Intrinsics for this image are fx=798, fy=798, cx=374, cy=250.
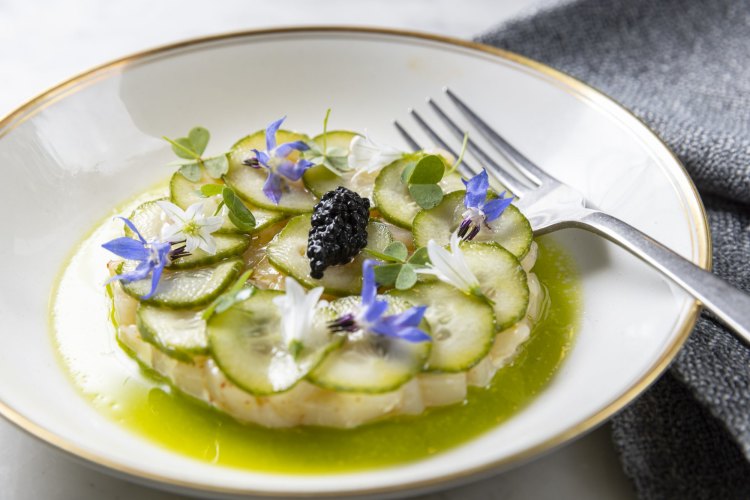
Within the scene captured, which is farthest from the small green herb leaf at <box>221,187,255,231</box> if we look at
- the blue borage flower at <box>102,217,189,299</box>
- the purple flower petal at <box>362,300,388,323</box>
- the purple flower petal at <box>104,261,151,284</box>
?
the purple flower petal at <box>362,300,388,323</box>

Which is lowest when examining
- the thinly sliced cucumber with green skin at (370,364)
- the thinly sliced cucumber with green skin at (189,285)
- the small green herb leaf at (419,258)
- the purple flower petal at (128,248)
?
the thinly sliced cucumber with green skin at (370,364)

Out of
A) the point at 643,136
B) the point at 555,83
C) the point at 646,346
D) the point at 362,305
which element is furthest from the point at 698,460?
the point at 555,83

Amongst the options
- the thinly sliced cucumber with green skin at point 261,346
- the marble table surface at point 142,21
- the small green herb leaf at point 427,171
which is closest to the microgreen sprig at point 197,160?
the small green herb leaf at point 427,171

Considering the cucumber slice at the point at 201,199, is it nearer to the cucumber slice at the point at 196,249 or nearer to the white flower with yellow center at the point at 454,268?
the cucumber slice at the point at 196,249

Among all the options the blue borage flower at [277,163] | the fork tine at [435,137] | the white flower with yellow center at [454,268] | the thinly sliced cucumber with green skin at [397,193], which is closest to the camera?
the white flower with yellow center at [454,268]

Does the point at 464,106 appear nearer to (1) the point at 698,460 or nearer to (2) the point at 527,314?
(2) the point at 527,314

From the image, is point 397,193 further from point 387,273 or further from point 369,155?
point 387,273
